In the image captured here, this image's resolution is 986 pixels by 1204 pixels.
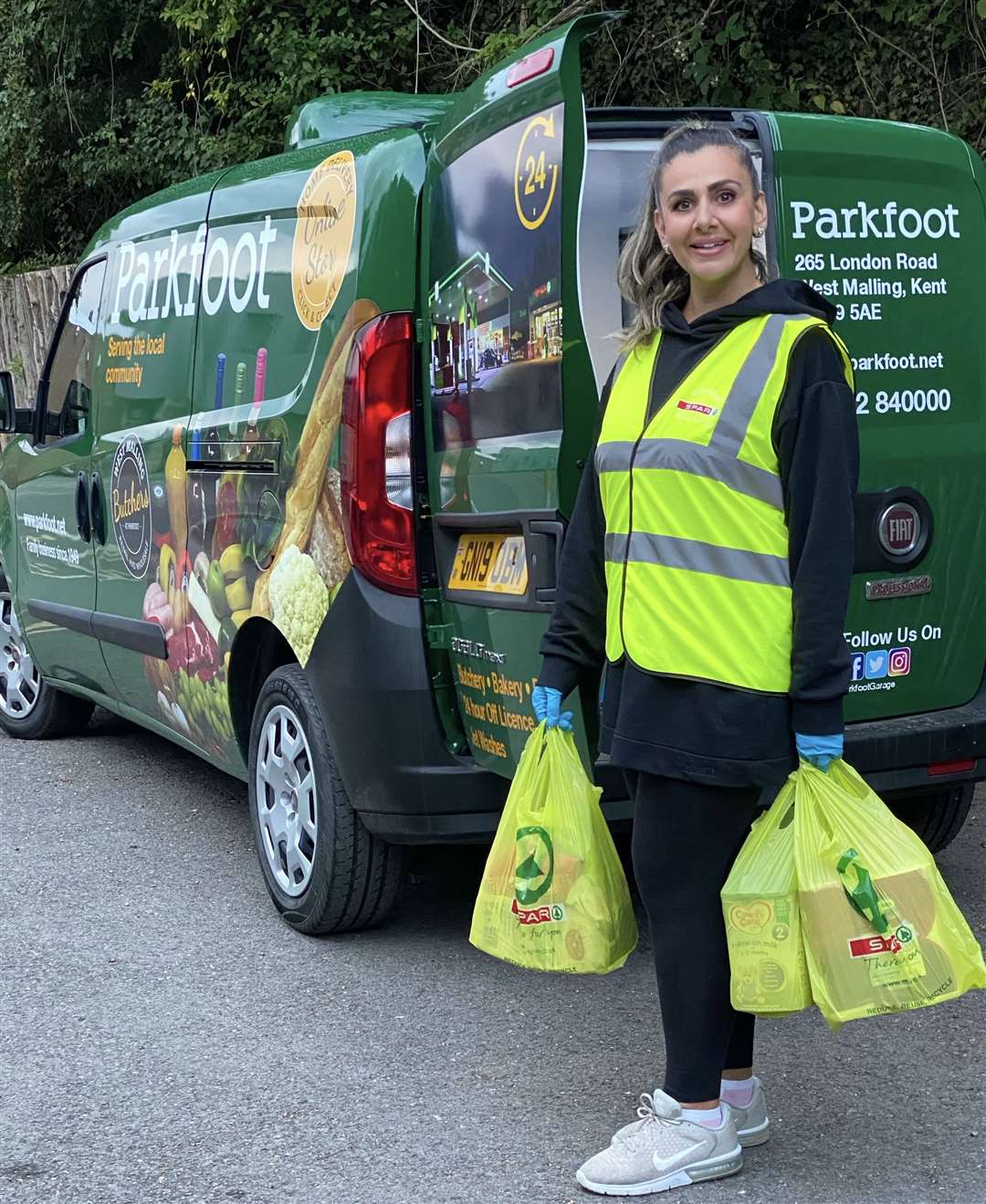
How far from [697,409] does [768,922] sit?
2.85ft

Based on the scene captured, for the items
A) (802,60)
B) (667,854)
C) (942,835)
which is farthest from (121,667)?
(802,60)

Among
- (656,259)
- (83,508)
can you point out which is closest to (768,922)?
(656,259)

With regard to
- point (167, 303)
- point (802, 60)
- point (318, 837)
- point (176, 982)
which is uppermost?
point (802, 60)

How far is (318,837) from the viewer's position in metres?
4.34

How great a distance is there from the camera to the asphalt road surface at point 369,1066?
3127 millimetres

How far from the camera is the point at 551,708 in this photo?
3115mm

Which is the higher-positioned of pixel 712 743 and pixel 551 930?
pixel 712 743

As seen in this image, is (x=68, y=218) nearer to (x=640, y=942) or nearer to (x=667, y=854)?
(x=640, y=942)

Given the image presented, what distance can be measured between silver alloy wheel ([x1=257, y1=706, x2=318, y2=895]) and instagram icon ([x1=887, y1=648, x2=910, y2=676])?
1487 millimetres

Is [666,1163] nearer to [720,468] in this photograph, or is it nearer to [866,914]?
[866,914]

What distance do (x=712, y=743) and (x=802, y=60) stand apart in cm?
702

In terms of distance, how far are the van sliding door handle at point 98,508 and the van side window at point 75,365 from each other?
28cm

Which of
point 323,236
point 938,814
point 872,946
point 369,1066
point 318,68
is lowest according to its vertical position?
point 369,1066

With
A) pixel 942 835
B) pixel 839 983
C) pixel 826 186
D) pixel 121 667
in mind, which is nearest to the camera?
pixel 839 983
